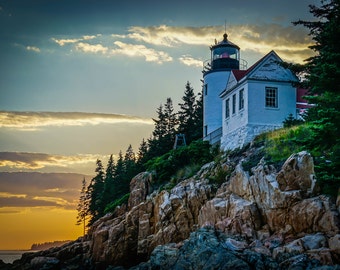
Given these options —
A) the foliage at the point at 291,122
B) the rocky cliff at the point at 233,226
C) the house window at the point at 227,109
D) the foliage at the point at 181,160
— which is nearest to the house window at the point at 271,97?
the foliage at the point at 291,122

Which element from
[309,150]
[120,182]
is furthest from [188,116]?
[309,150]

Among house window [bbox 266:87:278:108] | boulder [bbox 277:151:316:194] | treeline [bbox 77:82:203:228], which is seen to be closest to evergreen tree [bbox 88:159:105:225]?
treeline [bbox 77:82:203:228]

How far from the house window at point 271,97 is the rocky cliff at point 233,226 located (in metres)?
5.65

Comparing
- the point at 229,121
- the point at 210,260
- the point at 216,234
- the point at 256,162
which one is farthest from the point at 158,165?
the point at 210,260

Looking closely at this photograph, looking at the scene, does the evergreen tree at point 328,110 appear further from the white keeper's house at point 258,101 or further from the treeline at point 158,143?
the treeline at point 158,143

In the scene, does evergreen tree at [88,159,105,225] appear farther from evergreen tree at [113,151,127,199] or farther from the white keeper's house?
the white keeper's house

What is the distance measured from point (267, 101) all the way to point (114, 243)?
48.9 feet

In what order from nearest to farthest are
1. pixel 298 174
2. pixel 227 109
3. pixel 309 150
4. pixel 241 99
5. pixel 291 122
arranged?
1. pixel 298 174
2. pixel 309 150
3. pixel 291 122
4. pixel 241 99
5. pixel 227 109

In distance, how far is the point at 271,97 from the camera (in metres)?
36.9

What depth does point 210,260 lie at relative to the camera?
22.2 metres

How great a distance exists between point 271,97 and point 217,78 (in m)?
9.41

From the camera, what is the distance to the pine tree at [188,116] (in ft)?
184

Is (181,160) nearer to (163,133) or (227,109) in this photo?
(227,109)

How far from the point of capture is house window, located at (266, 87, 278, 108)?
121 feet
